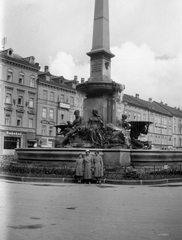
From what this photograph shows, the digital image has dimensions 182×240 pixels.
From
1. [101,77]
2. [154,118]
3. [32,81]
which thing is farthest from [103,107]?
[154,118]

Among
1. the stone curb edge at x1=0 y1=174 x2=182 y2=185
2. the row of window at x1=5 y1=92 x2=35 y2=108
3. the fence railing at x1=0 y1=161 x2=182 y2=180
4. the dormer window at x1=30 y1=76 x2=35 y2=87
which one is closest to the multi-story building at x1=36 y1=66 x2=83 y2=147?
the dormer window at x1=30 y1=76 x2=35 y2=87

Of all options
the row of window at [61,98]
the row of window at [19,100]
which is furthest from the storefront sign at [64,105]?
the row of window at [19,100]

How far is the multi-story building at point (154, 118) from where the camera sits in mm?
83250

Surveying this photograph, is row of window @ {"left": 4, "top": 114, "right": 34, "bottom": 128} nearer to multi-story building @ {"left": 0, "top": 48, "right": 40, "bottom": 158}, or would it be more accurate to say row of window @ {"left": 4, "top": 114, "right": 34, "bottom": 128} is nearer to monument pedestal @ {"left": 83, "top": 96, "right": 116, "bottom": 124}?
multi-story building @ {"left": 0, "top": 48, "right": 40, "bottom": 158}

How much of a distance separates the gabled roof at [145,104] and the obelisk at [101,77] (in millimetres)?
58231

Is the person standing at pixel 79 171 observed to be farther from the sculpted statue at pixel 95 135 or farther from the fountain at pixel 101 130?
the sculpted statue at pixel 95 135

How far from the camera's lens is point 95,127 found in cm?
2025

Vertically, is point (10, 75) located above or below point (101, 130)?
above

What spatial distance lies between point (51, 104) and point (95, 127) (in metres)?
47.3

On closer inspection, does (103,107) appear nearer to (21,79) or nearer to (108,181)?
(108,181)

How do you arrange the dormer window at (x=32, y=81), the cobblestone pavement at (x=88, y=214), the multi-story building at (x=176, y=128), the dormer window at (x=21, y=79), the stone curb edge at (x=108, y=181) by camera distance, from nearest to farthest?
the cobblestone pavement at (x=88, y=214) < the stone curb edge at (x=108, y=181) < the dormer window at (x=21, y=79) < the dormer window at (x=32, y=81) < the multi-story building at (x=176, y=128)

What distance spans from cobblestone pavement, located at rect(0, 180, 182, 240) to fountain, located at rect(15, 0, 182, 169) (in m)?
5.47

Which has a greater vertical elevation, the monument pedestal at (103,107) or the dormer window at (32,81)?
the dormer window at (32,81)

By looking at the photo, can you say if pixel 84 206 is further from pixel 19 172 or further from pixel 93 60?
pixel 93 60
